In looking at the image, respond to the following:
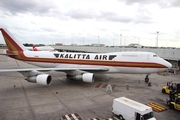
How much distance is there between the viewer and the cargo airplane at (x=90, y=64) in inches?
647

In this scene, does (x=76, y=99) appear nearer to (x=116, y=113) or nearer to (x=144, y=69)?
(x=116, y=113)

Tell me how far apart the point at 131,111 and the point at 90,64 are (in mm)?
11799

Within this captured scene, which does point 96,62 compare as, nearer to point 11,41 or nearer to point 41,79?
point 41,79

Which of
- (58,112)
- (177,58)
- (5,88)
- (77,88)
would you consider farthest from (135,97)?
(177,58)

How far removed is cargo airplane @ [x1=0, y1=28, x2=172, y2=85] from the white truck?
7222 mm

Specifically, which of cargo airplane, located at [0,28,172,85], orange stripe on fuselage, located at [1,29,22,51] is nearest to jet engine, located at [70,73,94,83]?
cargo airplane, located at [0,28,172,85]

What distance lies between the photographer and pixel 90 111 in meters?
11.2

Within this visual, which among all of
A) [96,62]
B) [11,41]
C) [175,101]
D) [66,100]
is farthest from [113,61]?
[11,41]

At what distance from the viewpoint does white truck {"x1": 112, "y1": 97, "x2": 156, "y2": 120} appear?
8729 mm

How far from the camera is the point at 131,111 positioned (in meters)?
9.11

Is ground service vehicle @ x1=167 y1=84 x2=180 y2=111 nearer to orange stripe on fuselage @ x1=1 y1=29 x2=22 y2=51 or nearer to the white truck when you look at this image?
the white truck

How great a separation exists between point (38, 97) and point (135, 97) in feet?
31.6

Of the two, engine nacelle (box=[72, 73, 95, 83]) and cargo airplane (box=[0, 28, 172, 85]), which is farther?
engine nacelle (box=[72, 73, 95, 83])

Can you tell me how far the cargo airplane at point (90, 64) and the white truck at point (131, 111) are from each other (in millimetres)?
7222
